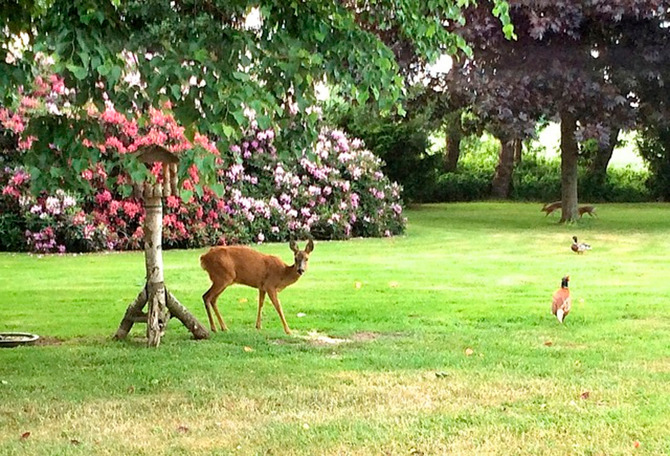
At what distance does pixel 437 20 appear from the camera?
6789 mm

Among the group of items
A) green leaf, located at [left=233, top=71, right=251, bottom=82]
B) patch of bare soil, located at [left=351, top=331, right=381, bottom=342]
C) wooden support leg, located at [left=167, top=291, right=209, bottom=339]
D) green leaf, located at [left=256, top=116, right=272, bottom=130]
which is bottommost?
patch of bare soil, located at [left=351, top=331, right=381, bottom=342]

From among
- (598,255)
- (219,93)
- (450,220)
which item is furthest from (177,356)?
(450,220)

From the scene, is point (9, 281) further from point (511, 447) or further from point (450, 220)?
point (450, 220)

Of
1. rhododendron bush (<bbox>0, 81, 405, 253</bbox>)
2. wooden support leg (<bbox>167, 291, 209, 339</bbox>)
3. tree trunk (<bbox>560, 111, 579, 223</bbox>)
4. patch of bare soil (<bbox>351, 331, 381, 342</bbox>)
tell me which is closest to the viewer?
wooden support leg (<bbox>167, 291, 209, 339</bbox>)

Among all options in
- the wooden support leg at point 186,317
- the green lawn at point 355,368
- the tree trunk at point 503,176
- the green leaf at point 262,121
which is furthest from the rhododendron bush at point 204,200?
the tree trunk at point 503,176

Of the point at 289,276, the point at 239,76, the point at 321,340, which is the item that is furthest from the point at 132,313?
the point at 239,76

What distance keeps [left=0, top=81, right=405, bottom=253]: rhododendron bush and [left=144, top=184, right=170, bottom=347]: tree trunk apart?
4815 mm

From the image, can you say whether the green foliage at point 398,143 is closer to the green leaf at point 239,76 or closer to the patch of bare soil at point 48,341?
the patch of bare soil at point 48,341

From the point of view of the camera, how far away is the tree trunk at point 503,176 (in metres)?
31.4

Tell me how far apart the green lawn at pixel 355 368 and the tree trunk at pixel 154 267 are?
0.20 meters

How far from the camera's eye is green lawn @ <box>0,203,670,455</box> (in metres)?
4.80

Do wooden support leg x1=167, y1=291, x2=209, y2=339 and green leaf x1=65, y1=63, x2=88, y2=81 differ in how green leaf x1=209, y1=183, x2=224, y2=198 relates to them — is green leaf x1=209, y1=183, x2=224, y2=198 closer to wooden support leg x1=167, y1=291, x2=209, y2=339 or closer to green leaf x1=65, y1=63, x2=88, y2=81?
green leaf x1=65, y1=63, x2=88, y2=81

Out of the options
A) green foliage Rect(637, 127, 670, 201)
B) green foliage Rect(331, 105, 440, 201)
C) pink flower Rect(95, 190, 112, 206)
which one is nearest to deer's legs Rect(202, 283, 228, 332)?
pink flower Rect(95, 190, 112, 206)

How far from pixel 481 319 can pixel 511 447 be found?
3.84 metres
